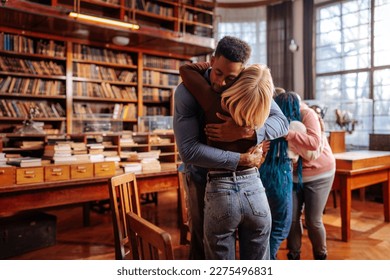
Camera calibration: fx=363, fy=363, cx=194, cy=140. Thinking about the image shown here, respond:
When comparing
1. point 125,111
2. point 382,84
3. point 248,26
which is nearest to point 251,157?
point 125,111

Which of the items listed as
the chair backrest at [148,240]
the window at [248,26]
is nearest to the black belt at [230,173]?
the chair backrest at [148,240]

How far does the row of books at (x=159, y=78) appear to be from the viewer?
19.9ft

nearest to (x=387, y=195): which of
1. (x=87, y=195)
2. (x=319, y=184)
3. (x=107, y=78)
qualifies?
(x=319, y=184)

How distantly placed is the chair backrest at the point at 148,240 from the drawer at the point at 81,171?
1.82 meters

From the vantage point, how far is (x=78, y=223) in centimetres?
405

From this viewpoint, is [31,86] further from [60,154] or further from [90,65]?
[60,154]

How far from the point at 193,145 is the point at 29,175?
1807 millimetres

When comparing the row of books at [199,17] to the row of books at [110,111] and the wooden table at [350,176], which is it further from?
the wooden table at [350,176]

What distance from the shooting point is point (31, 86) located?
4969 mm

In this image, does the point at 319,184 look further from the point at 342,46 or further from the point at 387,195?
the point at 342,46

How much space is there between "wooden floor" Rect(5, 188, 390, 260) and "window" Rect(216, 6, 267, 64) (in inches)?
145

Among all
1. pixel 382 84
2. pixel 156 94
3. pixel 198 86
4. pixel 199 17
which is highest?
pixel 199 17

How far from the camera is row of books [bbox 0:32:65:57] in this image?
4.72 metres

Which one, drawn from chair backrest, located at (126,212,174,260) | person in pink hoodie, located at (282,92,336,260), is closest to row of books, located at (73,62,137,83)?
person in pink hoodie, located at (282,92,336,260)
